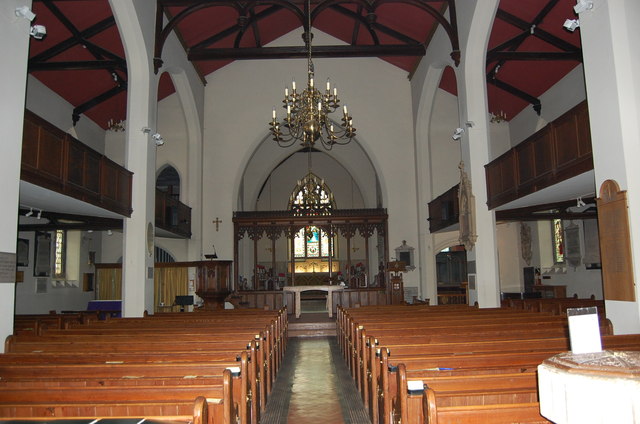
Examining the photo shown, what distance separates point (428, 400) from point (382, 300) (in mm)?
13313

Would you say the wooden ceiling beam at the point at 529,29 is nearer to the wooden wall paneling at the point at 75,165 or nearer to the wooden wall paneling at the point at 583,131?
the wooden wall paneling at the point at 583,131

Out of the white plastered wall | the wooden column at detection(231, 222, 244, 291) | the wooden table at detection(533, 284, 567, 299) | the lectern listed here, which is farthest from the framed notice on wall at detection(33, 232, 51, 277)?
the wooden table at detection(533, 284, 567, 299)

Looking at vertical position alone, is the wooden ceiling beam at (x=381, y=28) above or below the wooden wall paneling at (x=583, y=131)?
above

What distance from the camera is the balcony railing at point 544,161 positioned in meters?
7.03

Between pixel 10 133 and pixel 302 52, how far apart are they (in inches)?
377

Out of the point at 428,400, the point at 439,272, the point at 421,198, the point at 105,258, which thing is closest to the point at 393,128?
the point at 421,198

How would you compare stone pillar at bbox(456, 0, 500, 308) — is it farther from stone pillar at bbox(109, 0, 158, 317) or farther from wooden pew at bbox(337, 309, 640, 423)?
stone pillar at bbox(109, 0, 158, 317)

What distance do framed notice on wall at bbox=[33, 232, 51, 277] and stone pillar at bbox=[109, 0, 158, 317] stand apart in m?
4.31

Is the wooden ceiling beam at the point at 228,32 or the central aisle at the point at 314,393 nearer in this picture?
the central aisle at the point at 314,393

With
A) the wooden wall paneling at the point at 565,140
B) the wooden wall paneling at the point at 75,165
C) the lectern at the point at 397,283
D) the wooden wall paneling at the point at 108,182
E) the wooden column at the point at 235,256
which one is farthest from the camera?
the wooden column at the point at 235,256

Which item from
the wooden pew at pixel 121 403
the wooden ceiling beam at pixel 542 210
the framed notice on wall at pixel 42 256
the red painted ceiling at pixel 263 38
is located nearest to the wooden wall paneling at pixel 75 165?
the red painted ceiling at pixel 263 38

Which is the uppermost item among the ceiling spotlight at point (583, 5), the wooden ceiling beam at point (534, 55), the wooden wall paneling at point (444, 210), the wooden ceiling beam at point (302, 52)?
the wooden ceiling beam at point (302, 52)

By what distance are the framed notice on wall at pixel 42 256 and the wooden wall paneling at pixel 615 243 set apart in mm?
12645

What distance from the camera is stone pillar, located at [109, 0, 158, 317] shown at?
1005 centimetres
